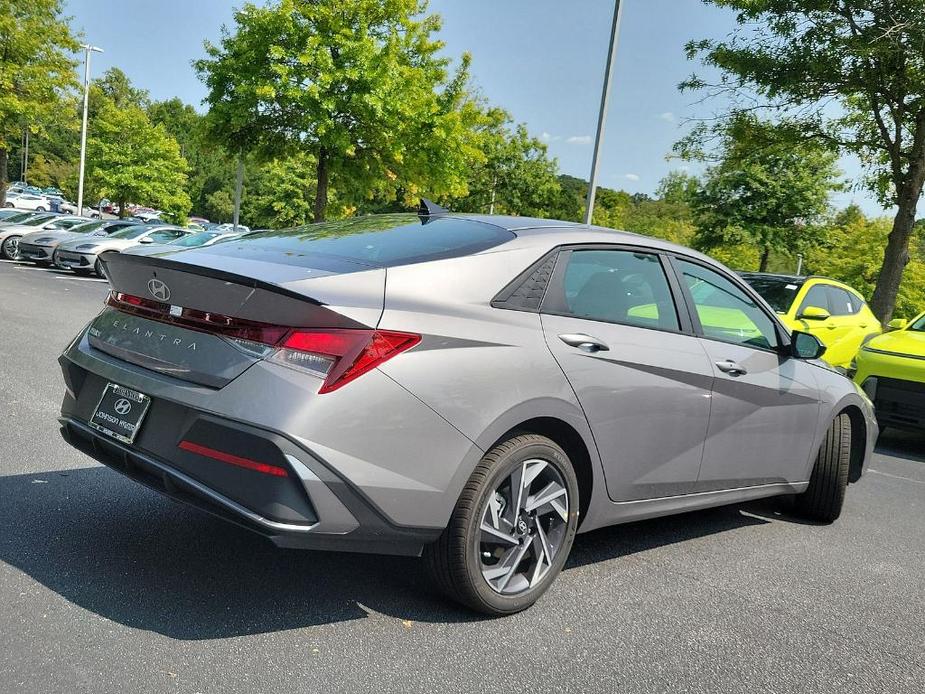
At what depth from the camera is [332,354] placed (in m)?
2.80

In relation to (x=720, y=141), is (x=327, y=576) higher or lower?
lower

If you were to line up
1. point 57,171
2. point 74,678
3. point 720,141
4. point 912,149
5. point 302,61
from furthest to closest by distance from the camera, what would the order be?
point 57,171 → point 302,61 → point 720,141 → point 912,149 → point 74,678

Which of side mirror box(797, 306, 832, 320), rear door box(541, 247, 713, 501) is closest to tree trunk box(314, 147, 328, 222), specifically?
side mirror box(797, 306, 832, 320)

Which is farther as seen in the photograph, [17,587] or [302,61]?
[302,61]

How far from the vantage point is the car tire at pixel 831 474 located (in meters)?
5.20

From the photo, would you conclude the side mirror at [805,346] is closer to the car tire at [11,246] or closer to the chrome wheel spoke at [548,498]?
the chrome wheel spoke at [548,498]

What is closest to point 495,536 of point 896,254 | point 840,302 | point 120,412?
point 120,412

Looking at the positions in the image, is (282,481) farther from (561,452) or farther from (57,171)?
(57,171)

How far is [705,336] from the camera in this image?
4246 millimetres

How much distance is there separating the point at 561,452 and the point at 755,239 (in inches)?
1066

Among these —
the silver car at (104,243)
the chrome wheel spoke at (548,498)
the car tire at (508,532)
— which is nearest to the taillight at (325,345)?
the car tire at (508,532)

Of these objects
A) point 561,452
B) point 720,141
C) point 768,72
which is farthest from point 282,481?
point 720,141

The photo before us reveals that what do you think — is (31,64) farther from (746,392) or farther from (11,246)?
(746,392)

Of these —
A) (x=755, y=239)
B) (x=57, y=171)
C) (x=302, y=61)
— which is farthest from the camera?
(x=57, y=171)
